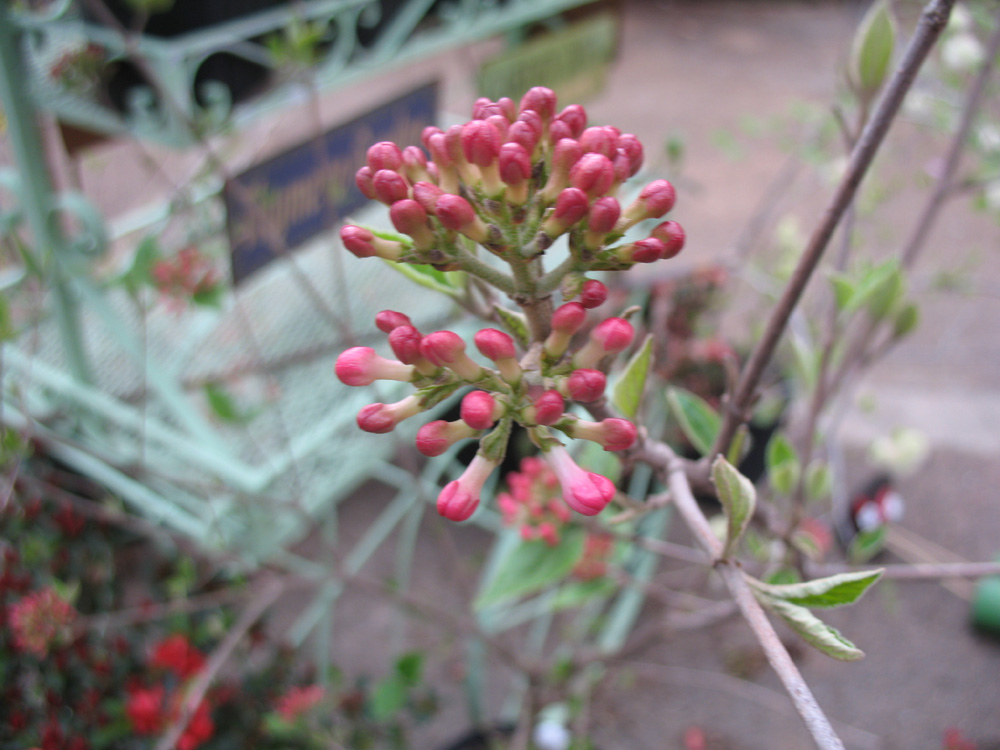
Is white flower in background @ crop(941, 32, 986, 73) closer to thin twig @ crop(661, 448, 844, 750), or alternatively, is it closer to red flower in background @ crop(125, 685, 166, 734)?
thin twig @ crop(661, 448, 844, 750)

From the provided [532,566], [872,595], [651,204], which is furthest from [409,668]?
[872,595]

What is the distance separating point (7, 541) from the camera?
3.77 ft

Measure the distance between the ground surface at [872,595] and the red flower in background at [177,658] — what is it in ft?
1.29

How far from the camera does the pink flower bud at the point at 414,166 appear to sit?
41 centimetres

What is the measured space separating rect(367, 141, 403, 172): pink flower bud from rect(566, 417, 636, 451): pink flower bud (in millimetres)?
174

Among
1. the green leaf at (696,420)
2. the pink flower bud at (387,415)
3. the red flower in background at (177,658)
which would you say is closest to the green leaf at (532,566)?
the green leaf at (696,420)

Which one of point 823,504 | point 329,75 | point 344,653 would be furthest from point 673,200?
point 823,504

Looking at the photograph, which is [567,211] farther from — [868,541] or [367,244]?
[868,541]

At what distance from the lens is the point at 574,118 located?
41 cm

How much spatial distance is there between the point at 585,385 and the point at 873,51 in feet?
1.43

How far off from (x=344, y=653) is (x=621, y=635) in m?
0.66

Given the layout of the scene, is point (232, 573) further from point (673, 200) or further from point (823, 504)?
point (823, 504)

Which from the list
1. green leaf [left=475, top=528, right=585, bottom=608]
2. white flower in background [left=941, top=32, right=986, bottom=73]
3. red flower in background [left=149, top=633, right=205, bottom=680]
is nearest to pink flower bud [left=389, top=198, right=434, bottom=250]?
green leaf [left=475, top=528, right=585, bottom=608]

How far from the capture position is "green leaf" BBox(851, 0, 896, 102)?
586 mm
